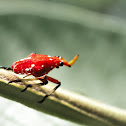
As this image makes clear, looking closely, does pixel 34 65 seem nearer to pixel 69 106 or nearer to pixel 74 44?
pixel 69 106

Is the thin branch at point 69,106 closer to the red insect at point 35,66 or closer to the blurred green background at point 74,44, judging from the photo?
the red insect at point 35,66

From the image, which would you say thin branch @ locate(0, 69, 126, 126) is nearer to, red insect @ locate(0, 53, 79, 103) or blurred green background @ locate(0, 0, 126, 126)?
red insect @ locate(0, 53, 79, 103)

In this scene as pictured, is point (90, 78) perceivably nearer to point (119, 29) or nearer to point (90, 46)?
point (90, 46)

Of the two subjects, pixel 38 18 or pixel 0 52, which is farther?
pixel 38 18

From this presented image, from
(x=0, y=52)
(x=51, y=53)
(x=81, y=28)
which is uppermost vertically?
(x=81, y=28)

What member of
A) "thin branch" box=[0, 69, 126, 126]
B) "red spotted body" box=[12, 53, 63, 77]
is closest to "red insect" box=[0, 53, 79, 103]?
"red spotted body" box=[12, 53, 63, 77]

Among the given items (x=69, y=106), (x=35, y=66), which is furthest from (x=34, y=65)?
(x=69, y=106)

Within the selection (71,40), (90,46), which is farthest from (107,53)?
(71,40)

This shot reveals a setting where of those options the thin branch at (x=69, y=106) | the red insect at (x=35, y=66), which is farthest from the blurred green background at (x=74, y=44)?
the thin branch at (x=69, y=106)
